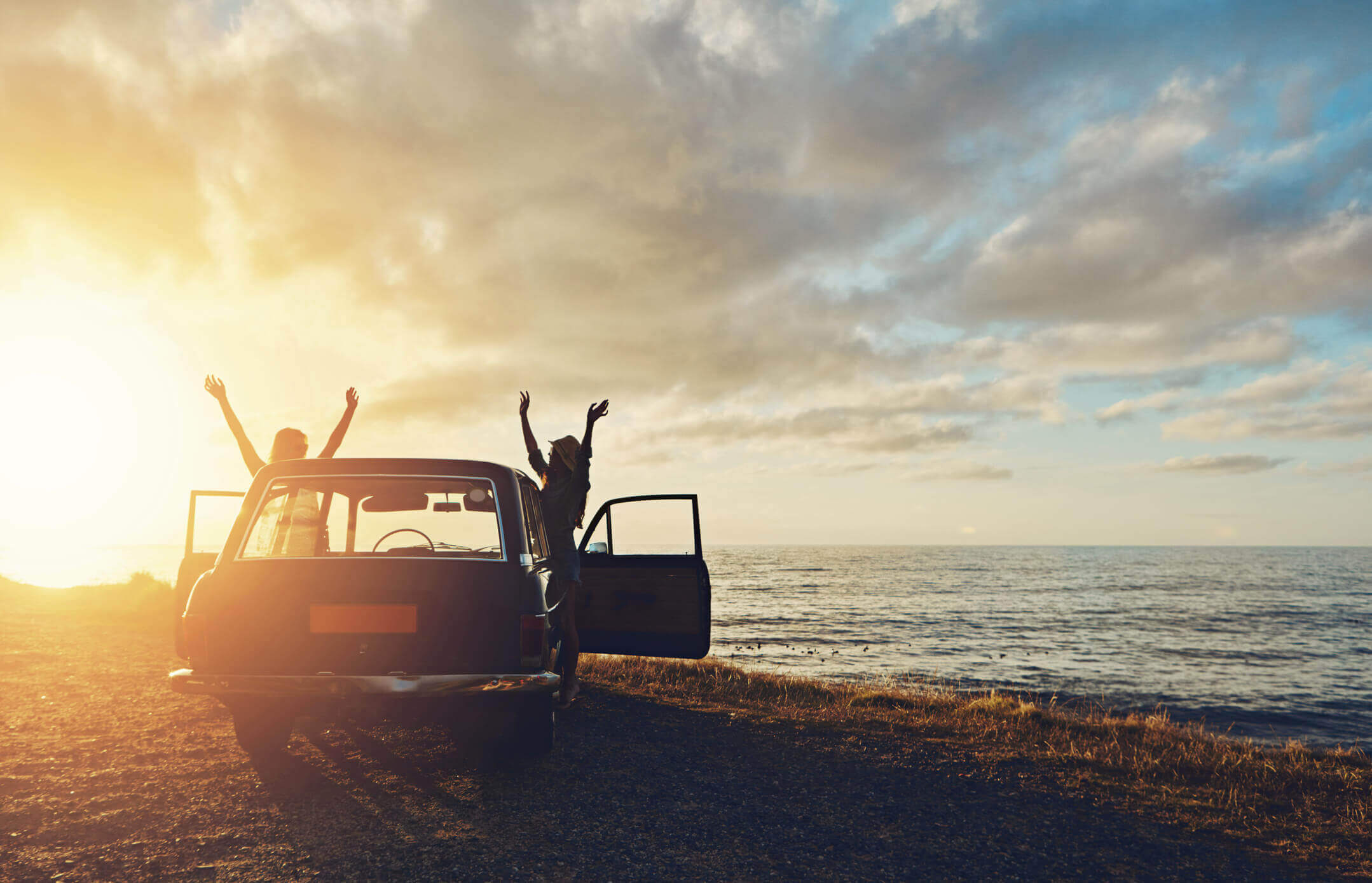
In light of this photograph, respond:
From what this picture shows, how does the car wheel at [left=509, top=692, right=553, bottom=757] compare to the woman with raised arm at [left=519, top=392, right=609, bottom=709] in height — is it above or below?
below

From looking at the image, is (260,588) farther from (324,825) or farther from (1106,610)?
(1106,610)

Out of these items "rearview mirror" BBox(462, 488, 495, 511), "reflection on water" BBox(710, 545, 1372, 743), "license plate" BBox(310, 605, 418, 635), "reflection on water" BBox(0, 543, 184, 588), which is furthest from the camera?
"reflection on water" BBox(0, 543, 184, 588)

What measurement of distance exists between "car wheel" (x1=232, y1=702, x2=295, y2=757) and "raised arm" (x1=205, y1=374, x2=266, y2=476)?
2.15 meters

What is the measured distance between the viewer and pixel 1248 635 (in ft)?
102

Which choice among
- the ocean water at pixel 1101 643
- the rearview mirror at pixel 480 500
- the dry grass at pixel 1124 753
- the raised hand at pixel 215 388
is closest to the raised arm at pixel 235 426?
the raised hand at pixel 215 388

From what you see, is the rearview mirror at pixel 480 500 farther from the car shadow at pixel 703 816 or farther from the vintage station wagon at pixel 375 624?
the car shadow at pixel 703 816

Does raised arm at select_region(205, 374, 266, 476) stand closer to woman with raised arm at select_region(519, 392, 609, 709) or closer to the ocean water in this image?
woman with raised arm at select_region(519, 392, 609, 709)

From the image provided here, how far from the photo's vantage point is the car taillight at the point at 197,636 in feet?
14.4

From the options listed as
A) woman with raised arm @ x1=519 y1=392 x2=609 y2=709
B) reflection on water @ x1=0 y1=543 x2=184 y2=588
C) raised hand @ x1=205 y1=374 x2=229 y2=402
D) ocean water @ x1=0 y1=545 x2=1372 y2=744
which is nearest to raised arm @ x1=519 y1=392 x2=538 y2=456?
woman with raised arm @ x1=519 y1=392 x2=609 y2=709

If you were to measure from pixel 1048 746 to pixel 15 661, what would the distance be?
478 inches

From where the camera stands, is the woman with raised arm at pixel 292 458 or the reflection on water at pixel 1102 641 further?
the reflection on water at pixel 1102 641

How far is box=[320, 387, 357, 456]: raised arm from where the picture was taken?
6133 millimetres

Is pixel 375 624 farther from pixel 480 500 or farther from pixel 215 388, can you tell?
pixel 215 388

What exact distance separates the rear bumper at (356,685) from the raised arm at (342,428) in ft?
6.83
